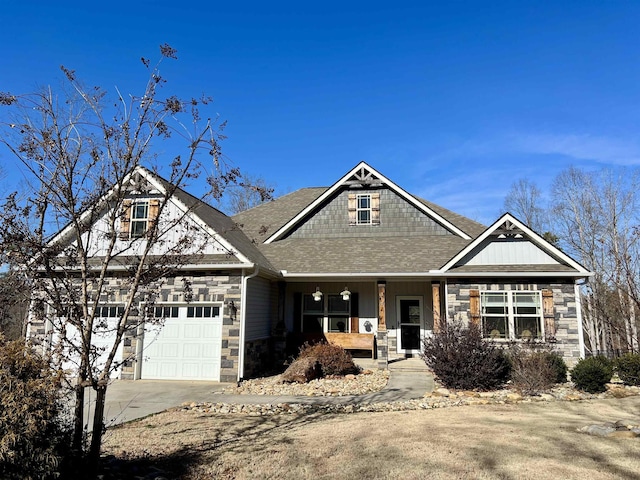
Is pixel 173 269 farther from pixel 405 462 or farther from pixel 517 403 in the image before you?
pixel 517 403

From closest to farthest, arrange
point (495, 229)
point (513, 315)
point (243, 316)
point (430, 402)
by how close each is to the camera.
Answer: point (430, 402)
point (243, 316)
point (513, 315)
point (495, 229)

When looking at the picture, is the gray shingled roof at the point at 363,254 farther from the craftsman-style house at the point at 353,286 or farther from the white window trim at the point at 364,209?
the white window trim at the point at 364,209

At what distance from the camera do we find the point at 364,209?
16.8 metres

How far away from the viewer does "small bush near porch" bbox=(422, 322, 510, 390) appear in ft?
32.4

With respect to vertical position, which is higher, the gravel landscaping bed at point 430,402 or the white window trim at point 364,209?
the white window trim at point 364,209

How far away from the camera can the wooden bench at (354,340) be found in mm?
14141

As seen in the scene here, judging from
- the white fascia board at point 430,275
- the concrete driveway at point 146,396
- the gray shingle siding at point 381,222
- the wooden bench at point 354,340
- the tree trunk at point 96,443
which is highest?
the gray shingle siding at point 381,222

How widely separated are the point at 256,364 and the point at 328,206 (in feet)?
22.6

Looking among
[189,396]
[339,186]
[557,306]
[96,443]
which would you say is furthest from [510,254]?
[96,443]

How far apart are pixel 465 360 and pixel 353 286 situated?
238 inches

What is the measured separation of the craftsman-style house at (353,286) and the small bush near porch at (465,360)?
5.17ft

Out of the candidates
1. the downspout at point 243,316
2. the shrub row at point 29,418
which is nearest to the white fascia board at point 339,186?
the downspout at point 243,316

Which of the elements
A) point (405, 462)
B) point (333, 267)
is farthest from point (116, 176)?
point (333, 267)

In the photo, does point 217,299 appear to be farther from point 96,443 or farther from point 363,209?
point 96,443
